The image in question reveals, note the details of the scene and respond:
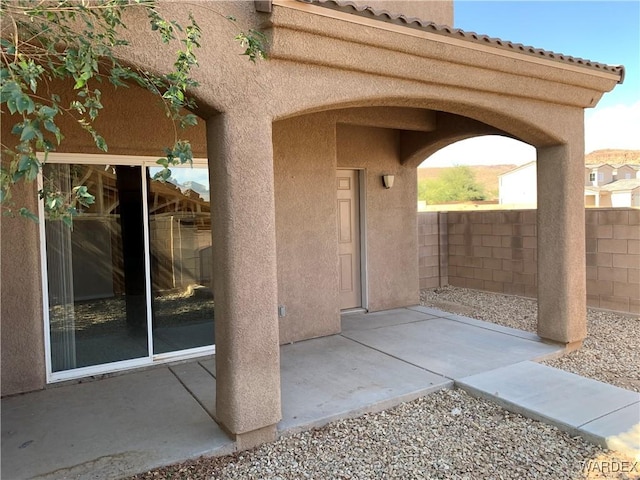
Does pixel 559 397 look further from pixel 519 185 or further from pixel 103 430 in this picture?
pixel 519 185

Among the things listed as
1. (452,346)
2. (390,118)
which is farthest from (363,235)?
(452,346)

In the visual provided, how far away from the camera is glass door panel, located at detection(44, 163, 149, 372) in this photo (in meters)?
5.47

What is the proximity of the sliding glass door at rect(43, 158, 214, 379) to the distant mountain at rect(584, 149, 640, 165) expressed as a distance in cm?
5652

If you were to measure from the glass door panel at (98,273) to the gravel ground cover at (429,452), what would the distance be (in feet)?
8.52

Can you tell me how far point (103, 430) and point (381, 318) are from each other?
5239mm

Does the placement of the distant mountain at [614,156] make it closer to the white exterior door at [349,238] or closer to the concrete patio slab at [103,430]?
the white exterior door at [349,238]

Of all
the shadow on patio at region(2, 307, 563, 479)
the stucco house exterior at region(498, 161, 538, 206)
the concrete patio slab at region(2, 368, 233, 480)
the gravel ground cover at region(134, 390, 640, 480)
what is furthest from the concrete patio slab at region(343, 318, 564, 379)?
the stucco house exterior at region(498, 161, 538, 206)

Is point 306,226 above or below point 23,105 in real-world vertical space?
below

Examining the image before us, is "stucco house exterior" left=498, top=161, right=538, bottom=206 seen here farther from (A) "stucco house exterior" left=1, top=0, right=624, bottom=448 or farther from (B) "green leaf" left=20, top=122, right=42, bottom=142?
(B) "green leaf" left=20, top=122, right=42, bottom=142

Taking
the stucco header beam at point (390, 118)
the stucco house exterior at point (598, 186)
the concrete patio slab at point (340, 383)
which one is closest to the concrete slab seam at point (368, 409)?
the concrete patio slab at point (340, 383)

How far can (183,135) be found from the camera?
244 inches

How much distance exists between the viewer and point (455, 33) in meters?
5.11

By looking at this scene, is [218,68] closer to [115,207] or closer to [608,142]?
[115,207]

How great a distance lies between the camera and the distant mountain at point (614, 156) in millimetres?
52644
